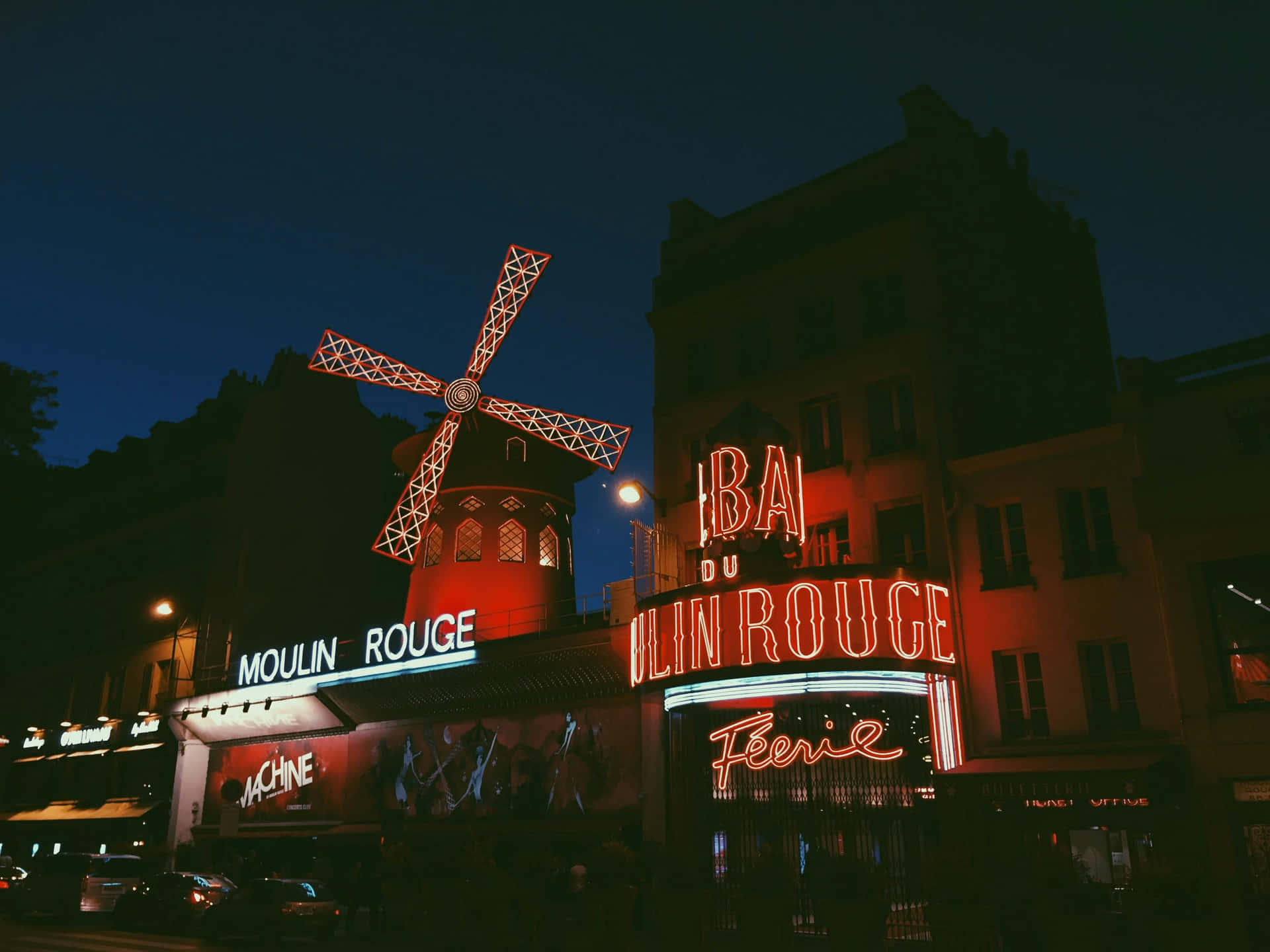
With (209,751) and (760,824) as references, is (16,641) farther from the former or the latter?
(760,824)

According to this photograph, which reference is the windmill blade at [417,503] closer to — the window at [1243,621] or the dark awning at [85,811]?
the dark awning at [85,811]

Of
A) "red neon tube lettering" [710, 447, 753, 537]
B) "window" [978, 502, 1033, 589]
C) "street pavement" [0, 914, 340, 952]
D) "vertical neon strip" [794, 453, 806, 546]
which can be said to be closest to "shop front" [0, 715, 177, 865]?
"street pavement" [0, 914, 340, 952]

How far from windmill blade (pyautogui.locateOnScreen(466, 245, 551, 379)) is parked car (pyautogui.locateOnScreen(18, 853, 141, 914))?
14.9m

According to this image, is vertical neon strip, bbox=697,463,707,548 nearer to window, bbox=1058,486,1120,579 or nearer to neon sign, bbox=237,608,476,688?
window, bbox=1058,486,1120,579

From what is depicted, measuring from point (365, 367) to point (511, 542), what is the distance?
6.95 metres

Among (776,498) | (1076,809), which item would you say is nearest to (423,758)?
(776,498)

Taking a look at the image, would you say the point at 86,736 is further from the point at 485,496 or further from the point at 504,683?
the point at 504,683

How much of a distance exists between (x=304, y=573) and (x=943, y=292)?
23257mm

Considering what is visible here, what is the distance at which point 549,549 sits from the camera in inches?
1121

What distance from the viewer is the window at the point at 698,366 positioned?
23.1m

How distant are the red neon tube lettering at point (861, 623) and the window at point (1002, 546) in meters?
2.25

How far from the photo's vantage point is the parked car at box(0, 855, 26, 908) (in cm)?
2347

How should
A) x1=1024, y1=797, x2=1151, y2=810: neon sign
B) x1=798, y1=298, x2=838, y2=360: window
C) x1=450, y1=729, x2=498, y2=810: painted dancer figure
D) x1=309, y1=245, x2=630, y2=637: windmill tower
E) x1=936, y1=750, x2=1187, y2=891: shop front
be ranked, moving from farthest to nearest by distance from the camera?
x1=309, y1=245, x2=630, y2=637: windmill tower
x1=450, y1=729, x2=498, y2=810: painted dancer figure
x1=798, y1=298, x2=838, y2=360: window
x1=1024, y1=797, x2=1151, y2=810: neon sign
x1=936, y1=750, x2=1187, y2=891: shop front

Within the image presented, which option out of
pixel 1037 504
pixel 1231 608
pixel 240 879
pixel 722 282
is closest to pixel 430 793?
pixel 240 879
